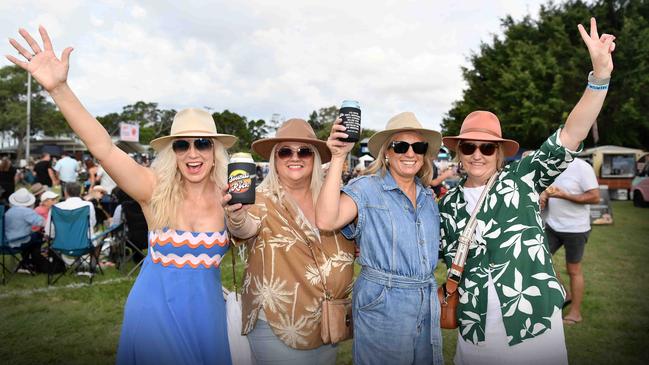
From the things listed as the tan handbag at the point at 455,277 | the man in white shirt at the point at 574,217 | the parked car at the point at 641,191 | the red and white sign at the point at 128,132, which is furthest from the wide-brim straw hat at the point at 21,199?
the red and white sign at the point at 128,132

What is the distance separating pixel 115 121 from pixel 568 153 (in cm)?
10674

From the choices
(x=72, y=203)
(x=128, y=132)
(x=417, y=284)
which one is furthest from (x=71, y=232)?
(x=128, y=132)

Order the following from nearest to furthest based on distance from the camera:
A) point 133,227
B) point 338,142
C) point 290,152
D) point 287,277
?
point 338,142, point 287,277, point 290,152, point 133,227

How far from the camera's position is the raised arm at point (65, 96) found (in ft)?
7.07

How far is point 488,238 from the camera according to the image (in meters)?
2.54

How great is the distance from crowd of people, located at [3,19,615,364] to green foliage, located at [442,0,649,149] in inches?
992

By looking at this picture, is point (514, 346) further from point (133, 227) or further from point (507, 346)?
point (133, 227)

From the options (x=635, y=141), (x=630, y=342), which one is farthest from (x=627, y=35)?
(x=630, y=342)

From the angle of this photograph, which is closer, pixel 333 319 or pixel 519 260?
pixel 519 260

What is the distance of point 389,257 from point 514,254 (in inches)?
27.9

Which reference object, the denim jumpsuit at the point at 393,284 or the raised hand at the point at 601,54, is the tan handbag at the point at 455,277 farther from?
the raised hand at the point at 601,54

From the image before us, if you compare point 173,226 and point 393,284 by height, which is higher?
point 173,226

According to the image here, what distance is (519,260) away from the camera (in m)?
2.43

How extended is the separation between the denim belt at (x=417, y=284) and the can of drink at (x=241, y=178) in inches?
33.4
